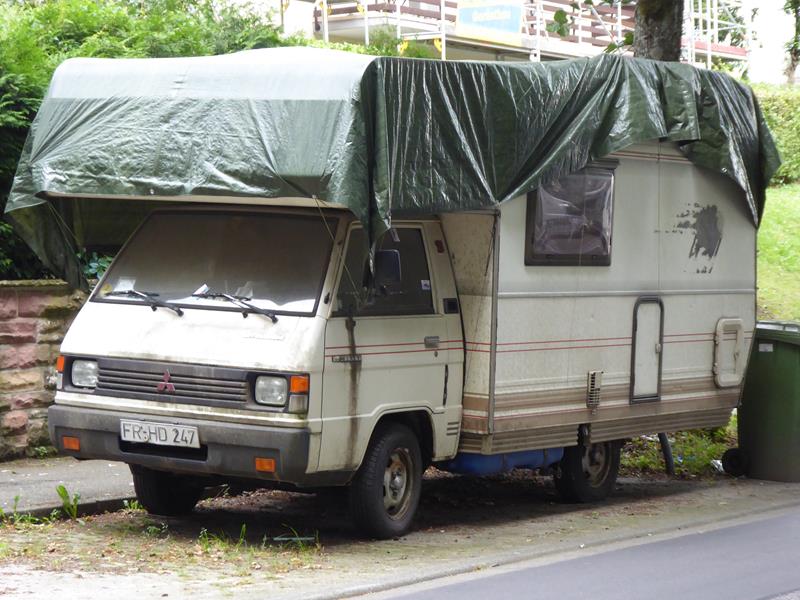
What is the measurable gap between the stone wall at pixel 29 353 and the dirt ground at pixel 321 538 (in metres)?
1.57

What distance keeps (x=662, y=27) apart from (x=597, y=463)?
183 inches

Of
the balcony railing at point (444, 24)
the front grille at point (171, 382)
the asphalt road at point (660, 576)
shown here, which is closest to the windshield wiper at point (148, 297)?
the front grille at point (171, 382)

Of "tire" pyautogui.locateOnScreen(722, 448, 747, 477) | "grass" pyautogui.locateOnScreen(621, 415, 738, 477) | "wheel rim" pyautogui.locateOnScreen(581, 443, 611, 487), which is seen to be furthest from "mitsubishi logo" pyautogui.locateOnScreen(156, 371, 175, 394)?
"tire" pyautogui.locateOnScreen(722, 448, 747, 477)

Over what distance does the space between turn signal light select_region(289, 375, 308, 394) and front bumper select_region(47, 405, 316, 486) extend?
0.73 feet

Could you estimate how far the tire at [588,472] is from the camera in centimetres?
1059

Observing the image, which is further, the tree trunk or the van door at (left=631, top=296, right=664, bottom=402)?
the tree trunk

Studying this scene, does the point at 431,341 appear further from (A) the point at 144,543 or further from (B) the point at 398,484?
(A) the point at 144,543

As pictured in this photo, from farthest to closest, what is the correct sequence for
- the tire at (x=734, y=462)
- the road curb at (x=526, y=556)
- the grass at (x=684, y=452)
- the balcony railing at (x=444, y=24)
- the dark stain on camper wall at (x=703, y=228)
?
the balcony railing at (x=444, y=24) < the grass at (x=684, y=452) < the tire at (x=734, y=462) < the dark stain on camper wall at (x=703, y=228) < the road curb at (x=526, y=556)

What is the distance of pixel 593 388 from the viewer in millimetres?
10195

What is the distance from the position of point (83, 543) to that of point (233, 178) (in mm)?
2371

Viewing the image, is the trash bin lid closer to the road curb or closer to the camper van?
the road curb

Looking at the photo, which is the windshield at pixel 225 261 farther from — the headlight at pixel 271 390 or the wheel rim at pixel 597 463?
the wheel rim at pixel 597 463

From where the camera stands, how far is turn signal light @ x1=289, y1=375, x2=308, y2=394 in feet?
26.5

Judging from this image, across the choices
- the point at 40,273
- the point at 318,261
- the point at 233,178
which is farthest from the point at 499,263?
the point at 40,273
